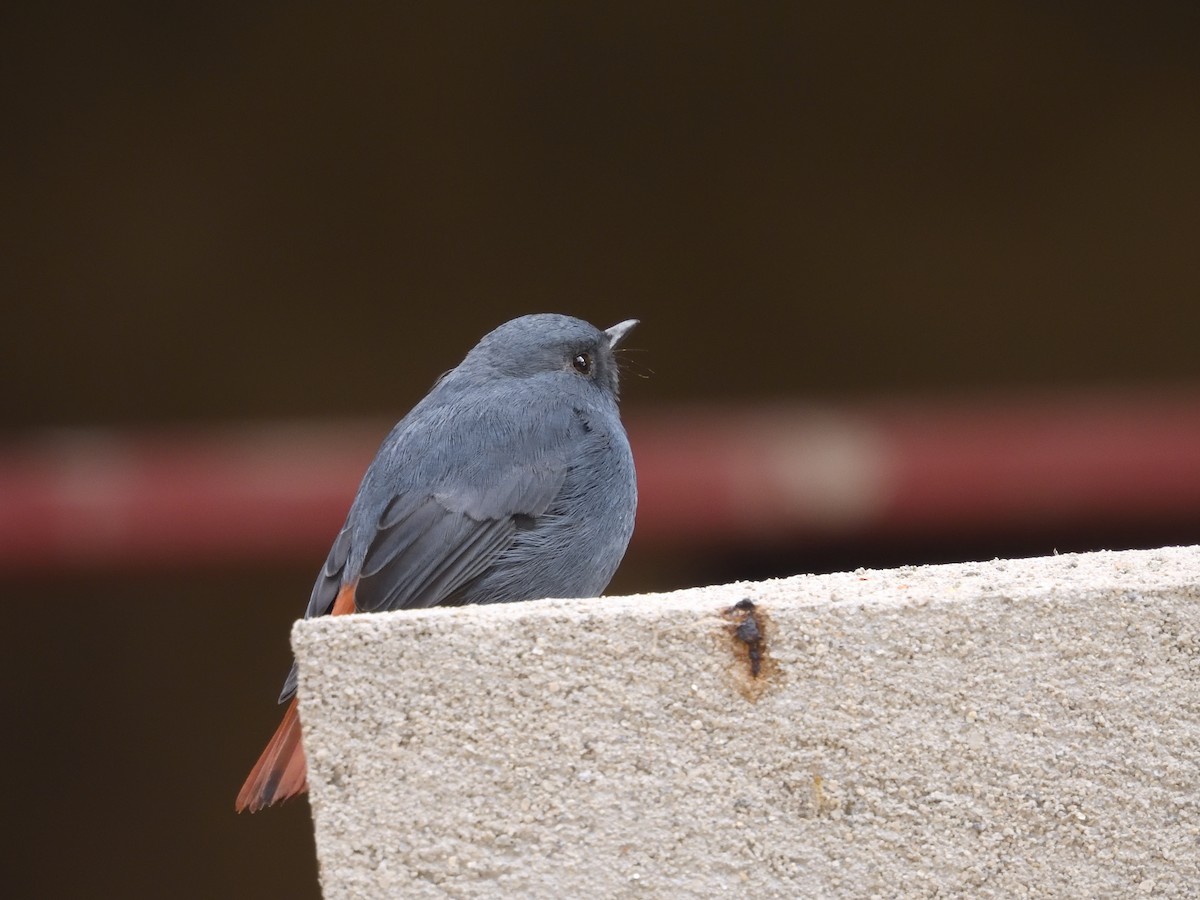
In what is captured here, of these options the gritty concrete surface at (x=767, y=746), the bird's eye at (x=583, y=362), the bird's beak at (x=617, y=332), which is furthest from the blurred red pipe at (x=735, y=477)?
the gritty concrete surface at (x=767, y=746)

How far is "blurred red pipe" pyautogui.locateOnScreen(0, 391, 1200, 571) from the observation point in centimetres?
529

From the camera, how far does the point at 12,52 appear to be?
679 cm

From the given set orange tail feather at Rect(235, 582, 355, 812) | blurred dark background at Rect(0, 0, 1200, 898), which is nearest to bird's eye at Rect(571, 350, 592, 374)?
orange tail feather at Rect(235, 582, 355, 812)

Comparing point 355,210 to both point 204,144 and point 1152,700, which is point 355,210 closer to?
point 204,144

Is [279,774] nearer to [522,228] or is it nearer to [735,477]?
[735,477]

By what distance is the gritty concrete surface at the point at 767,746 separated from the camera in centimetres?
185

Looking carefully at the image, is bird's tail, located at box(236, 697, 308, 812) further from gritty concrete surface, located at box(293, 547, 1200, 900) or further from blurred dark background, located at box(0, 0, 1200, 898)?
blurred dark background, located at box(0, 0, 1200, 898)

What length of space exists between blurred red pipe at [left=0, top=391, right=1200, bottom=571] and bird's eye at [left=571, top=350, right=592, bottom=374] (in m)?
1.80

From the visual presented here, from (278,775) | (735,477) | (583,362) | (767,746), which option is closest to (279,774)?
(278,775)

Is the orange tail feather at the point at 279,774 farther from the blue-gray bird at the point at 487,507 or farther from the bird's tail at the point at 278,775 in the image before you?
the blue-gray bird at the point at 487,507

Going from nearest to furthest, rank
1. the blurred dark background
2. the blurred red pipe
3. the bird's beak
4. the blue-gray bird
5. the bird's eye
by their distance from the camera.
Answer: the blue-gray bird < the bird's eye < the bird's beak < the blurred red pipe < the blurred dark background

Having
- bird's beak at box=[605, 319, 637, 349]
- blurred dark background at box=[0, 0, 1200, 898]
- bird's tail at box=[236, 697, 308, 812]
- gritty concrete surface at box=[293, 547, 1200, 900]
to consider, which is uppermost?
blurred dark background at box=[0, 0, 1200, 898]

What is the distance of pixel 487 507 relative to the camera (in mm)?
2969

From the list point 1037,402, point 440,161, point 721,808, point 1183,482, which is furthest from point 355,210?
point 721,808
